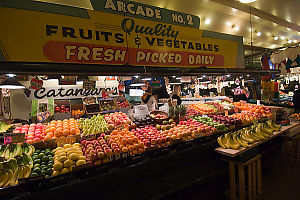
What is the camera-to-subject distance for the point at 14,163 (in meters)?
2.32

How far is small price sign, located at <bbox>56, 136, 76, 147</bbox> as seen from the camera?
10.5 ft

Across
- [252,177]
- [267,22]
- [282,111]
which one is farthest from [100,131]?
[267,22]

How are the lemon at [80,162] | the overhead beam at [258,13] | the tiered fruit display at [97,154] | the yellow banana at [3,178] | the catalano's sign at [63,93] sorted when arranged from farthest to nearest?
the catalano's sign at [63,93], the overhead beam at [258,13], the tiered fruit display at [97,154], the lemon at [80,162], the yellow banana at [3,178]

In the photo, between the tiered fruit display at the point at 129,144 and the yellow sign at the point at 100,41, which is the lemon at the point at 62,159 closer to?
the tiered fruit display at the point at 129,144

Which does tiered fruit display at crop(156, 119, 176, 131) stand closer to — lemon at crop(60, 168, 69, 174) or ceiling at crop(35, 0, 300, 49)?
lemon at crop(60, 168, 69, 174)

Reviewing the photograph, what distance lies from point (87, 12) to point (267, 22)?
7.46 metres

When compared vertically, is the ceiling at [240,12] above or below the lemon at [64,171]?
above

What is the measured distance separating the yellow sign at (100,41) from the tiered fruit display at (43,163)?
1621 millimetres

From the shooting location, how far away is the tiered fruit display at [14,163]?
2078 millimetres

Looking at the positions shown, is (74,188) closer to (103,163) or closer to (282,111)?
(103,163)

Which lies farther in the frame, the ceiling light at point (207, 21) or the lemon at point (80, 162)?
the ceiling light at point (207, 21)

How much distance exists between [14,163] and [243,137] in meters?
4.68

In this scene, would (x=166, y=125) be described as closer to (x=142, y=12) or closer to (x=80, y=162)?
(x=80, y=162)

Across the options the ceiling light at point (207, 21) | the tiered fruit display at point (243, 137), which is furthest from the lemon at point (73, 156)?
the ceiling light at point (207, 21)
